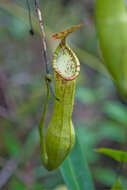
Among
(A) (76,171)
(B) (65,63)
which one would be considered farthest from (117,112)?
(B) (65,63)

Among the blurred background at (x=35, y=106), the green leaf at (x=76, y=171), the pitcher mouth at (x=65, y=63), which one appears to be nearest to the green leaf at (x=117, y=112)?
the blurred background at (x=35, y=106)

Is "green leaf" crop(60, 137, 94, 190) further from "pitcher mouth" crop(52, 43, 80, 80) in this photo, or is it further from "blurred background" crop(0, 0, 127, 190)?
"pitcher mouth" crop(52, 43, 80, 80)

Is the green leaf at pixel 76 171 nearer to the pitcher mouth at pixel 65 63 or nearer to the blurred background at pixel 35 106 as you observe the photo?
the blurred background at pixel 35 106

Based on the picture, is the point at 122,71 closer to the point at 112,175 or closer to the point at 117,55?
the point at 117,55

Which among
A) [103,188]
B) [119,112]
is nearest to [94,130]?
[119,112]

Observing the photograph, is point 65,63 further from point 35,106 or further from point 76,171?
point 35,106

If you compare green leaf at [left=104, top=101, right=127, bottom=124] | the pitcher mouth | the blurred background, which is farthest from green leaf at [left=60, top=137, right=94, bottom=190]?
green leaf at [left=104, top=101, right=127, bottom=124]
